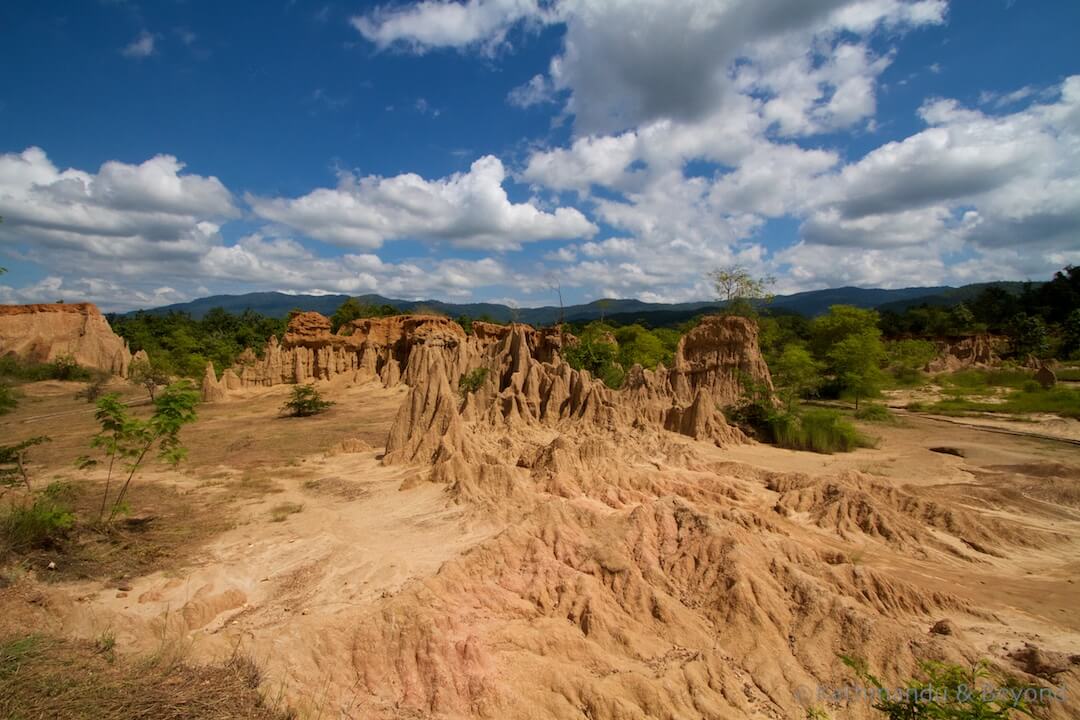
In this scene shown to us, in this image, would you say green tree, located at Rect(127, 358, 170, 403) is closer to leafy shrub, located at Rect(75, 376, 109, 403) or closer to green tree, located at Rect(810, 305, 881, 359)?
leafy shrub, located at Rect(75, 376, 109, 403)

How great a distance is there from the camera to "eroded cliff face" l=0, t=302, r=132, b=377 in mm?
38094

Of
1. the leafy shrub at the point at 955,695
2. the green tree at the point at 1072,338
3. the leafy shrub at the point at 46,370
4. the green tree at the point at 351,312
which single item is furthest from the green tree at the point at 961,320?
the leafy shrub at the point at 46,370

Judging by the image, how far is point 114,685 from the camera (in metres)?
3.68

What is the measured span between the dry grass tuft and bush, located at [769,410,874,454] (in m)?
16.8

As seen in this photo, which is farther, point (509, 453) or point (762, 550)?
point (509, 453)

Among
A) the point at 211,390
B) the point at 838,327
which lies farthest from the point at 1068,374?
the point at 211,390

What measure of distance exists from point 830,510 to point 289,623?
925cm

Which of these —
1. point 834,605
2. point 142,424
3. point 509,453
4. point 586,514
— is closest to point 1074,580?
point 834,605

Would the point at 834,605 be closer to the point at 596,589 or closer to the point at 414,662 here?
the point at 596,589

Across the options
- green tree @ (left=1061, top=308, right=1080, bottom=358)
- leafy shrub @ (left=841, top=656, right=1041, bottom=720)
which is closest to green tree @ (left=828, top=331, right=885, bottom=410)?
leafy shrub @ (left=841, top=656, right=1041, bottom=720)

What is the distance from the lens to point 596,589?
20.5ft

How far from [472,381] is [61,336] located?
38.3 meters

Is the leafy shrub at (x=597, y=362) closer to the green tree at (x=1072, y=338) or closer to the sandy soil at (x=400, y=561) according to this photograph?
the sandy soil at (x=400, y=561)

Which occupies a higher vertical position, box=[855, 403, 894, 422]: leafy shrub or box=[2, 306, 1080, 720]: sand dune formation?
box=[2, 306, 1080, 720]: sand dune formation
